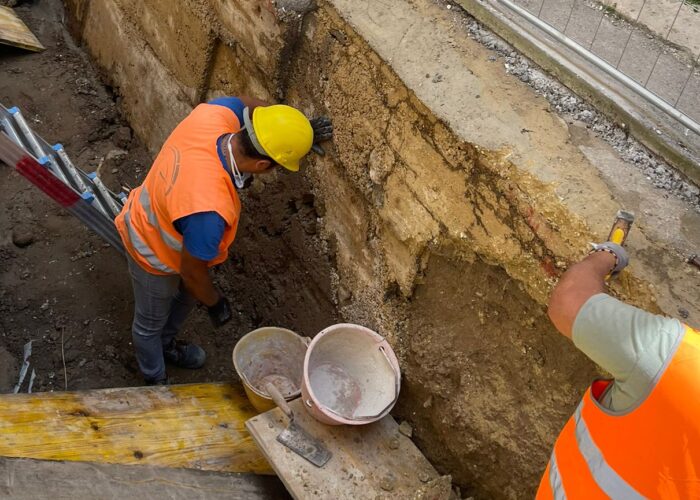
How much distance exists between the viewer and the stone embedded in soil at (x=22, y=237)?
4461 millimetres

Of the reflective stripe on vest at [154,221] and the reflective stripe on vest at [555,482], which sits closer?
the reflective stripe on vest at [555,482]

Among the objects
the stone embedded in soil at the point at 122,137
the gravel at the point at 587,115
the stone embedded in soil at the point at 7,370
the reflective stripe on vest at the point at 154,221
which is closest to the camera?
the gravel at the point at 587,115

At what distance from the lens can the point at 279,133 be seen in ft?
9.78

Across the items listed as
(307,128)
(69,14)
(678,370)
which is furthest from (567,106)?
(69,14)

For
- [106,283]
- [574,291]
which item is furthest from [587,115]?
[106,283]

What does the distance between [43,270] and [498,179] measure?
3.13m

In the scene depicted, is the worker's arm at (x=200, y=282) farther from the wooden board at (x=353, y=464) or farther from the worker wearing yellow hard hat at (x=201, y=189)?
the wooden board at (x=353, y=464)

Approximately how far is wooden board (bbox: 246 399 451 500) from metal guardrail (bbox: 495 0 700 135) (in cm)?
177

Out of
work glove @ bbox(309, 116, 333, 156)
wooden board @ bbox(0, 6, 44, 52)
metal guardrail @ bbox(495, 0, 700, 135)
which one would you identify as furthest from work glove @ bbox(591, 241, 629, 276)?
wooden board @ bbox(0, 6, 44, 52)

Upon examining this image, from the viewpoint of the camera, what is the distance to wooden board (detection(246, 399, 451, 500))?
112 inches

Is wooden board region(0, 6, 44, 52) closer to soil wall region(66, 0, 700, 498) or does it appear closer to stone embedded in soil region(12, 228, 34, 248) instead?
stone embedded in soil region(12, 228, 34, 248)

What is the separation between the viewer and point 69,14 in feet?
20.9

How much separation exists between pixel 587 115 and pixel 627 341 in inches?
56.4

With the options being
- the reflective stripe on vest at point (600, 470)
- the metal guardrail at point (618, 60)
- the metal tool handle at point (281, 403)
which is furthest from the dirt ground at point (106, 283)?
the reflective stripe on vest at point (600, 470)
